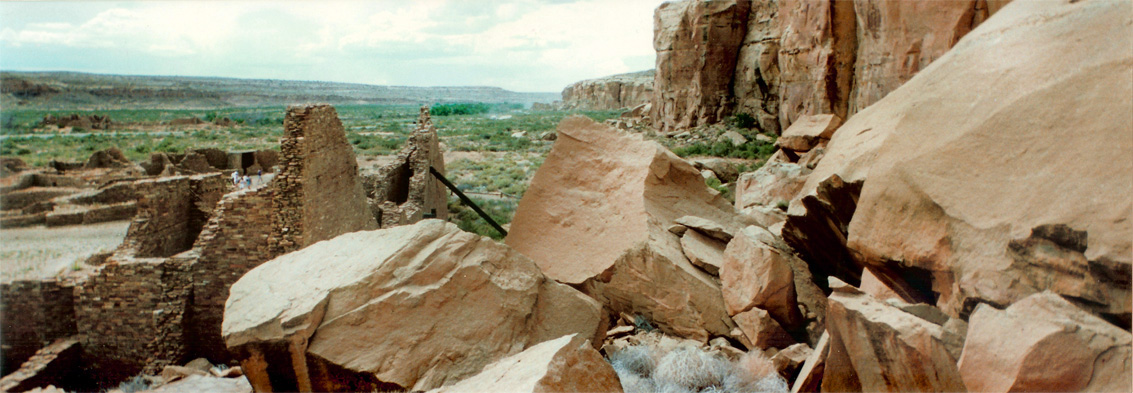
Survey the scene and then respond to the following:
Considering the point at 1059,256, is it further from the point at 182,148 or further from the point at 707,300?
the point at 182,148

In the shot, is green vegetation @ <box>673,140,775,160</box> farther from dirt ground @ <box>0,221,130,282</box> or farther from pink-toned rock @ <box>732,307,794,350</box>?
dirt ground @ <box>0,221,130,282</box>

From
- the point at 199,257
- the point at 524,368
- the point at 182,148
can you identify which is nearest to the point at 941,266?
the point at 524,368

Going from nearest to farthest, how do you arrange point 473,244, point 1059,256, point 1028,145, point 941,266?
point 1059,256
point 1028,145
point 941,266
point 473,244

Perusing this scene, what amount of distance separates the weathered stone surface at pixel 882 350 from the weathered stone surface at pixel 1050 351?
0.22 metres

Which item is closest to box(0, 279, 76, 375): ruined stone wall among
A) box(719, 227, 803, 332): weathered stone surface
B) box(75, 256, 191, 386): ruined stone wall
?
box(75, 256, 191, 386): ruined stone wall

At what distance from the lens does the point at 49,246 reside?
12719 mm

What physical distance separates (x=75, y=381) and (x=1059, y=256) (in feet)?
34.7

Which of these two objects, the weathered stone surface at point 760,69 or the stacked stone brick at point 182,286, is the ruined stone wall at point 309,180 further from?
the weathered stone surface at point 760,69

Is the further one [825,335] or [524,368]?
[825,335]

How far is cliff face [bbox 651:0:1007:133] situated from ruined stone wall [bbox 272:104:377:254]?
758 cm

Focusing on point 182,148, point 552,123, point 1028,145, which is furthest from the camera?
point 552,123

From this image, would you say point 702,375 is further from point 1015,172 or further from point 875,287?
point 1015,172

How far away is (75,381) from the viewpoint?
7.87 m

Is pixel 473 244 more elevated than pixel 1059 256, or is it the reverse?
pixel 1059 256
